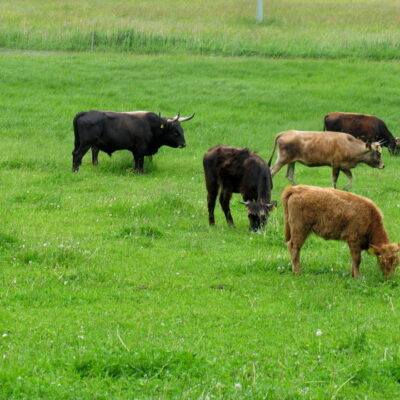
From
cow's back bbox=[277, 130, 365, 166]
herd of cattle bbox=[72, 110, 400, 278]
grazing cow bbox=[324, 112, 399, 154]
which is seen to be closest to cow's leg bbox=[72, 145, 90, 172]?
herd of cattle bbox=[72, 110, 400, 278]

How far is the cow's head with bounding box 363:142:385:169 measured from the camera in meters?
18.6

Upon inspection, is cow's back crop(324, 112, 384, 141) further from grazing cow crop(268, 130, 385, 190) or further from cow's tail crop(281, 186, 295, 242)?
cow's tail crop(281, 186, 295, 242)

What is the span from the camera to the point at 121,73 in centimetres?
2922

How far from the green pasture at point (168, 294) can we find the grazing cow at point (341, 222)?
1.09 feet

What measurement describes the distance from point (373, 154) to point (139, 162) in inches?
222

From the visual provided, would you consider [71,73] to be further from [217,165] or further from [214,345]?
[214,345]

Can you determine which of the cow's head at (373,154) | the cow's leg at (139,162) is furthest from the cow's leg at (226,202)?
the cow's head at (373,154)

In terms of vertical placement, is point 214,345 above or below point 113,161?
above

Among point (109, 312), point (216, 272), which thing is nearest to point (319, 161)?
point (216, 272)

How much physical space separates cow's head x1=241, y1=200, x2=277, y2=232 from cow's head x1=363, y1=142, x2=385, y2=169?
6.60 m

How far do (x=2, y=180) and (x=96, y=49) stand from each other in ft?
62.6

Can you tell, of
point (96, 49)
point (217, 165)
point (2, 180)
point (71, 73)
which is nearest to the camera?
point (217, 165)

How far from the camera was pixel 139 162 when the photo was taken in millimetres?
18938

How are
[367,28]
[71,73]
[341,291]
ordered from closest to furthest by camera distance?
[341,291] → [71,73] → [367,28]
